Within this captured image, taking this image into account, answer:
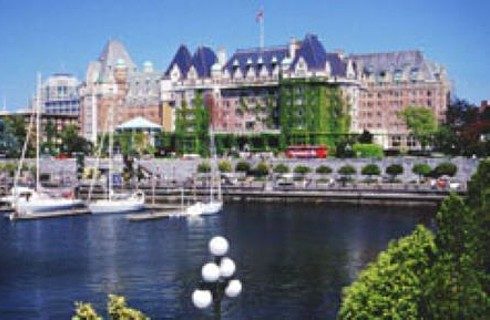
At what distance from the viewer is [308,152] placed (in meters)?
105

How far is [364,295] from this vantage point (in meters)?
17.4

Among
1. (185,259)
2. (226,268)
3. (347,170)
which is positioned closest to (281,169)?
(347,170)

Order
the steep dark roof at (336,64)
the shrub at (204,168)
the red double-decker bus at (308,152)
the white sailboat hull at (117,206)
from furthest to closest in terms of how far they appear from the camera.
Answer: the steep dark roof at (336,64)
the red double-decker bus at (308,152)
the shrub at (204,168)
the white sailboat hull at (117,206)

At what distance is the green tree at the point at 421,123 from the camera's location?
379 feet

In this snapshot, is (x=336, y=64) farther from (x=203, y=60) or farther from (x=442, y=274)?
(x=442, y=274)

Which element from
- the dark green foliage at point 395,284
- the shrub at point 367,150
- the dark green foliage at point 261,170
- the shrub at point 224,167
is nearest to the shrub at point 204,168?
the shrub at point 224,167

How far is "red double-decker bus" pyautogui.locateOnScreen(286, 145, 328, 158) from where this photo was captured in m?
104

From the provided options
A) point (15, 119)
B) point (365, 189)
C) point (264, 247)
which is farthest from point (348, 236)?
point (15, 119)

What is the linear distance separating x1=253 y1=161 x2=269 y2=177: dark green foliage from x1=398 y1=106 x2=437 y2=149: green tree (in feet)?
87.1

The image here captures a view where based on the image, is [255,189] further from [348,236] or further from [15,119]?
[15,119]

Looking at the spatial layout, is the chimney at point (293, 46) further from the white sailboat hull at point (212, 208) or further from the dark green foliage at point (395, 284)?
the dark green foliage at point (395, 284)

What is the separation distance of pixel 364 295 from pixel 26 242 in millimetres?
41194

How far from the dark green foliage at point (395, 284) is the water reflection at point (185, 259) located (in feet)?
48.2

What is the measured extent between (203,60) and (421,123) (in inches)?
1445
